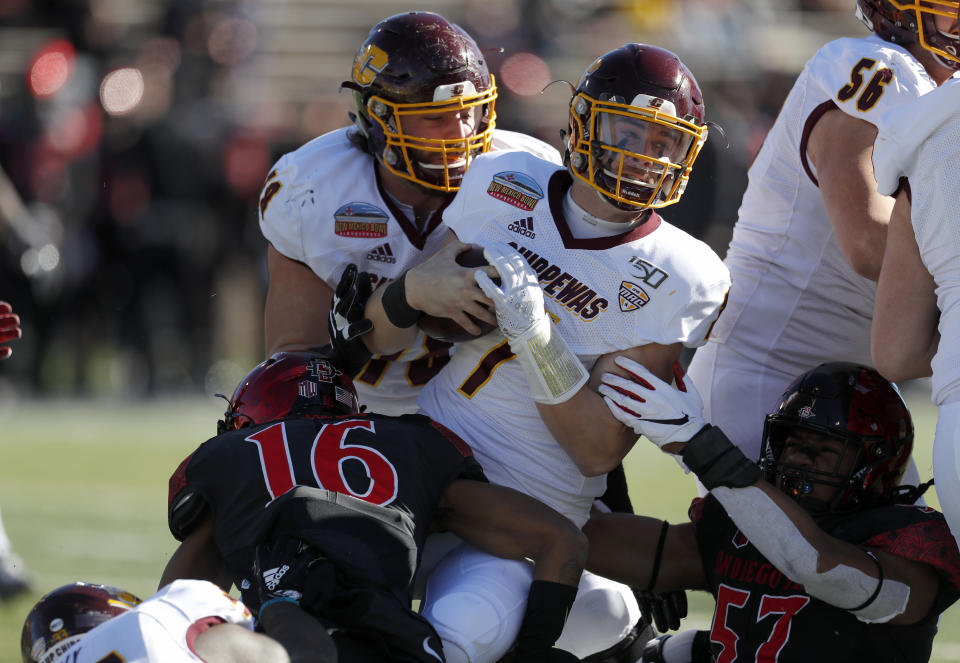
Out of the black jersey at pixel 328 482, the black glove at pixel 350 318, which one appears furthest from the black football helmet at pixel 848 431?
the black glove at pixel 350 318

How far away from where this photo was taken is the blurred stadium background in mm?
10047

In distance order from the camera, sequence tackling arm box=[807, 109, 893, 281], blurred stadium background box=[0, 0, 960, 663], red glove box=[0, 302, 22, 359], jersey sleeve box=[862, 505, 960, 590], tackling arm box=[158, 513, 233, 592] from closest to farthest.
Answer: tackling arm box=[158, 513, 233, 592] < jersey sleeve box=[862, 505, 960, 590] < tackling arm box=[807, 109, 893, 281] < red glove box=[0, 302, 22, 359] < blurred stadium background box=[0, 0, 960, 663]

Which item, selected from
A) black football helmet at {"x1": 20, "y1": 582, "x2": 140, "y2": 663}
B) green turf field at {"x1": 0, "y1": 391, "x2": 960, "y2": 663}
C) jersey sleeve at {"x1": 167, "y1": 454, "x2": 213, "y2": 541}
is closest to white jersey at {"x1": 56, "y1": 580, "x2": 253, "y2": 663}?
black football helmet at {"x1": 20, "y1": 582, "x2": 140, "y2": 663}

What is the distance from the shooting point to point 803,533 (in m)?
2.97

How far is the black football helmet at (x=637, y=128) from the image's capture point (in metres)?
3.10

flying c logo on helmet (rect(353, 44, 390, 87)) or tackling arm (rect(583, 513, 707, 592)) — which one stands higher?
flying c logo on helmet (rect(353, 44, 390, 87))

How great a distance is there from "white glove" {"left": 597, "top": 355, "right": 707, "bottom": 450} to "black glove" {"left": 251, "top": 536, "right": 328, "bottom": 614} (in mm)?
787

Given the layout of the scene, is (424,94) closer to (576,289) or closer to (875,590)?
(576,289)

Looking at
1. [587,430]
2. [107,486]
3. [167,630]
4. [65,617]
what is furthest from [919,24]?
[107,486]

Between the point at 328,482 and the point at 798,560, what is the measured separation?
1.10m

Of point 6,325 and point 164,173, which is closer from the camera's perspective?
point 6,325

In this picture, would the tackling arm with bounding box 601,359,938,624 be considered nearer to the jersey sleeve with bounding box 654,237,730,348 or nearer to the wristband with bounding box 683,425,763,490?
the wristband with bounding box 683,425,763,490

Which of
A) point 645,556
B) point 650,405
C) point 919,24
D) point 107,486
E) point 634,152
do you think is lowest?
point 107,486

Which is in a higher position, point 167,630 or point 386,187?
point 386,187
